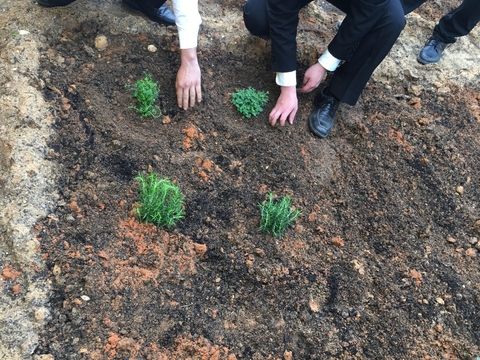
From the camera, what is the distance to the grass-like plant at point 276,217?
2266mm

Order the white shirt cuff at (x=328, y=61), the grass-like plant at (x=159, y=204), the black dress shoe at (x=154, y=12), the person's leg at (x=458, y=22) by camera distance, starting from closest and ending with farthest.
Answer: the grass-like plant at (x=159, y=204)
the white shirt cuff at (x=328, y=61)
the black dress shoe at (x=154, y=12)
the person's leg at (x=458, y=22)

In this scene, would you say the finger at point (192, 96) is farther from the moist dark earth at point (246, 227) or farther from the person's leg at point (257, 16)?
the person's leg at point (257, 16)

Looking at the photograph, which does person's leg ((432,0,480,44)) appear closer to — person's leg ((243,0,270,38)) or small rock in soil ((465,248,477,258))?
person's leg ((243,0,270,38))

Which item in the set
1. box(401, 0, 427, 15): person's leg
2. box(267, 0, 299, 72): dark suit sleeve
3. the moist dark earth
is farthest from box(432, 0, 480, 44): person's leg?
box(267, 0, 299, 72): dark suit sleeve

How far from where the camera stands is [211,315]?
1999 mm

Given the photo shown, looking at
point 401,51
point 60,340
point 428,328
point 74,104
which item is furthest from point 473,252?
point 74,104

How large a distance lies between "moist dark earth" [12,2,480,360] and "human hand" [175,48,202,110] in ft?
0.30

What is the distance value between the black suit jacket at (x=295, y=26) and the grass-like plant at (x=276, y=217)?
44.7 inches

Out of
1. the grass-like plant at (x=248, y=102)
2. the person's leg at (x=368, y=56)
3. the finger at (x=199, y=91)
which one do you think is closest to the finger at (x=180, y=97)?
the finger at (x=199, y=91)

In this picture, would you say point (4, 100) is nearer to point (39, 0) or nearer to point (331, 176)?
point (39, 0)

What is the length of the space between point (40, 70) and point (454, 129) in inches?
142

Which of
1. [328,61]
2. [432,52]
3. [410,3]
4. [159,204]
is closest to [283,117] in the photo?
[328,61]

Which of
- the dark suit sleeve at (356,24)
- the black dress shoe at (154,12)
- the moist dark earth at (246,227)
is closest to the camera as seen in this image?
the moist dark earth at (246,227)

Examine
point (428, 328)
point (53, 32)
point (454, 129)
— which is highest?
point (454, 129)
